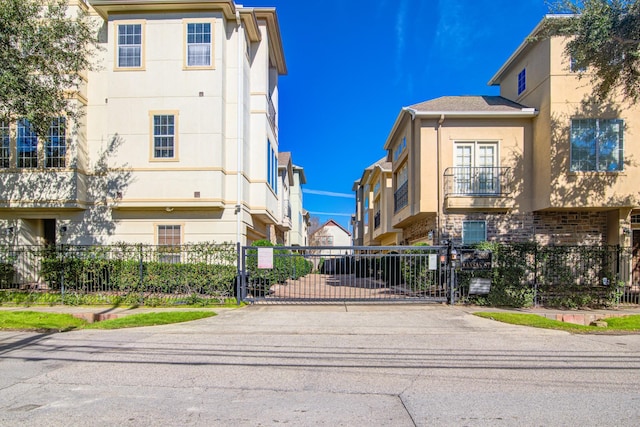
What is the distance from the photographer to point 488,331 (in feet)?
30.0

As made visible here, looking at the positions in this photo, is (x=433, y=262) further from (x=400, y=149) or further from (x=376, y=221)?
(x=376, y=221)

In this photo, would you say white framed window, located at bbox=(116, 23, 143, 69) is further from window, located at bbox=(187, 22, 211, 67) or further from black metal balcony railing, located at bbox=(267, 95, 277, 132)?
black metal balcony railing, located at bbox=(267, 95, 277, 132)

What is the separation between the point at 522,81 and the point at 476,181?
4760mm

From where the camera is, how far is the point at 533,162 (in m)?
15.7

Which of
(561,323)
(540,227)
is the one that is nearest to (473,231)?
(540,227)

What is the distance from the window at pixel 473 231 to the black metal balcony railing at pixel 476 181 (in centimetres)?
108

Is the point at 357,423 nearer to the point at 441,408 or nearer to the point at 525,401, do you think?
the point at 441,408

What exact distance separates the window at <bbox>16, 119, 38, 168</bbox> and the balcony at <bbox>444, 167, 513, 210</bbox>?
1433 centimetres

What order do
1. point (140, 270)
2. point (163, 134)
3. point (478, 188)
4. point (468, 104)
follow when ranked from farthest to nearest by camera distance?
point (468, 104)
point (478, 188)
point (163, 134)
point (140, 270)

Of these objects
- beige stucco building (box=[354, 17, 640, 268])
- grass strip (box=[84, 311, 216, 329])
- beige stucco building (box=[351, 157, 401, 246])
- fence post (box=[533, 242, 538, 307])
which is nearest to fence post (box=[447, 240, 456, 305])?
fence post (box=[533, 242, 538, 307])

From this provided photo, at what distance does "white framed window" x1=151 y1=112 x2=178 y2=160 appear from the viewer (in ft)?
49.4

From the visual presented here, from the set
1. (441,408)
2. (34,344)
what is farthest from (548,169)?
(34,344)

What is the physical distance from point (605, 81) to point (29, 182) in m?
18.2

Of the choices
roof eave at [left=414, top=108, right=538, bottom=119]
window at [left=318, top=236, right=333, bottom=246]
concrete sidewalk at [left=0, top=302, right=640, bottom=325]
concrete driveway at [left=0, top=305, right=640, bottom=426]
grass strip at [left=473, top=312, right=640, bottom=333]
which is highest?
roof eave at [left=414, top=108, right=538, bottom=119]
